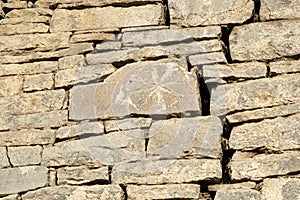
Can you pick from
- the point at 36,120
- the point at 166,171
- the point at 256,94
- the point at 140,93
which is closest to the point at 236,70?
the point at 256,94

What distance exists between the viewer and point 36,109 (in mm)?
3883

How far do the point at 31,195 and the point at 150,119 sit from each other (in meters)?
0.76

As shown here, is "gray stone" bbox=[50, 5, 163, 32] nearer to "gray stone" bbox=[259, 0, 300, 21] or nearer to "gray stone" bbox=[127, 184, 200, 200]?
"gray stone" bbox=[259, 0, 300, 21]

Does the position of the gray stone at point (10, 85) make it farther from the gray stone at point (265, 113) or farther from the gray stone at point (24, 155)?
the gray stone at point (265, 113)

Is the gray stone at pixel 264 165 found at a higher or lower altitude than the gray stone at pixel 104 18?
lower

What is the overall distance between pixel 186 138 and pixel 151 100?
1.01 feet

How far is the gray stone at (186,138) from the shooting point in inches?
142

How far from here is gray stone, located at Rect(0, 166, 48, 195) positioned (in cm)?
364

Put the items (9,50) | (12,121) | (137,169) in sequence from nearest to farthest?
1. (137,169)
2. (12,121)
3. (9,50)

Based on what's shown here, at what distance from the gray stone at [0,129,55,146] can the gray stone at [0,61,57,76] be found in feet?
1.29

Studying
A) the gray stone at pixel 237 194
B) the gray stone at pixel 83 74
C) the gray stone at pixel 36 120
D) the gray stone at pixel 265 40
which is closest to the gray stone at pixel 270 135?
the gray stone at pixel 237 194

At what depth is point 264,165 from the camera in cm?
351

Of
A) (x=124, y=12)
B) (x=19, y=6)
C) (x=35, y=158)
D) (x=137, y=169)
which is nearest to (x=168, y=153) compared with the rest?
(x=137, y=169)

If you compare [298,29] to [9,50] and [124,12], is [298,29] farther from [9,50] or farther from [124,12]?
[9,50]
